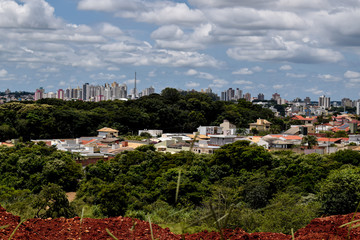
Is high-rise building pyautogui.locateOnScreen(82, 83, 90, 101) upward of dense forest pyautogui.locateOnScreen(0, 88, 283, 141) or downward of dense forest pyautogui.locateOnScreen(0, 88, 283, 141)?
upward

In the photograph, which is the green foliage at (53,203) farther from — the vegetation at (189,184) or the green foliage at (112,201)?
the green foliage at (112,201)

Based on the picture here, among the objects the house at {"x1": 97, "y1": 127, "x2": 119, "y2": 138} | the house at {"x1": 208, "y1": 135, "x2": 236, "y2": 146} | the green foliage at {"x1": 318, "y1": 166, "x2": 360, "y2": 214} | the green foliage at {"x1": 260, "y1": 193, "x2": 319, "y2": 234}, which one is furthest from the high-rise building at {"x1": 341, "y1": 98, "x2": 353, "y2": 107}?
the green foliage at {"x1": 260, "y1": 193, "x2": 319, "y2": 234}

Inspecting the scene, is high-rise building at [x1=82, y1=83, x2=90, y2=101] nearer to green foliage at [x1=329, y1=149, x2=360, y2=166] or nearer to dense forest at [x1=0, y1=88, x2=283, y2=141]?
dense forest at [x1=0, y1=88, x2=283, y2=141]

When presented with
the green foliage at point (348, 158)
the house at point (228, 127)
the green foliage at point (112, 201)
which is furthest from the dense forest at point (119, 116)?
the green foliage at point (348, 158)

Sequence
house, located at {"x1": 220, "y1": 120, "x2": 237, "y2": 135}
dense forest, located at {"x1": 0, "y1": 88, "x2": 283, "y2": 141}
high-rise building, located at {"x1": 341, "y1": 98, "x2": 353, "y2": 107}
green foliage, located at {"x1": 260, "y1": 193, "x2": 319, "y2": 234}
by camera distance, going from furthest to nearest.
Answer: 1. high-rise building, located at {"x1": 341, "y1": 98, "x2": 353, "y2": 107}
2. house, located at {"x1": 220, "y1": 120, "x2": 237, "y2": 135}
3. dense forest, located at {"x1": 0, "y1": 88, "x2": 283, "y2": 141}
4. green foliage, located at {"x1": 260, "y1": 193, "x2": 319, "y2": 234}

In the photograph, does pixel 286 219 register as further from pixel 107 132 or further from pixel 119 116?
pixel 119 116

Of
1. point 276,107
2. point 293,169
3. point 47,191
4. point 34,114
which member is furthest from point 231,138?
point 276,107
